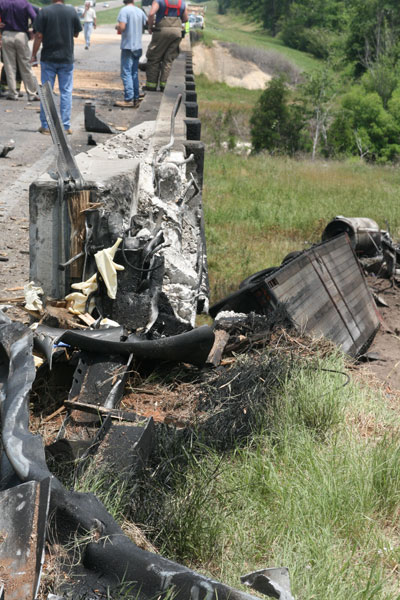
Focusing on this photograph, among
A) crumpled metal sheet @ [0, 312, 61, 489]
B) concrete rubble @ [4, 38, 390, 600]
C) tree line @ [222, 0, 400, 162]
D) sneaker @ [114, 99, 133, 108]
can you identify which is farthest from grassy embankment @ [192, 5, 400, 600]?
tree line @ [222, 0, 400, 162]

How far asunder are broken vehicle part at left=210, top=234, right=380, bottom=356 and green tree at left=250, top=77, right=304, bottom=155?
29.2m

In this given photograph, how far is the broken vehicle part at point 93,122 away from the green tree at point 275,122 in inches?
1022

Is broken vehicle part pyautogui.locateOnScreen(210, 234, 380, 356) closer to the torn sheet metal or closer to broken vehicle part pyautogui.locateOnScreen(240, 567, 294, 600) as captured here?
broken vehicle part pyautogui.locateOnScreen(240, 567, 294, 600)

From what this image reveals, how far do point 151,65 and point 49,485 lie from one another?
46.9 feet

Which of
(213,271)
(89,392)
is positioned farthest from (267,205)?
(89,392)

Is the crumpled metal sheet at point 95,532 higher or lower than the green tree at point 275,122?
higher

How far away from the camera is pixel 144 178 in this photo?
21.3 feet

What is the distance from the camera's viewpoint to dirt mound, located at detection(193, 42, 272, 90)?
2352 inches

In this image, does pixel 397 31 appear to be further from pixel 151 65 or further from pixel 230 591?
pixel 230 591

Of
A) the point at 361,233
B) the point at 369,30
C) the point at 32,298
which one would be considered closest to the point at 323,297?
the point at 361,233

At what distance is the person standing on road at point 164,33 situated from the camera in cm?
1495

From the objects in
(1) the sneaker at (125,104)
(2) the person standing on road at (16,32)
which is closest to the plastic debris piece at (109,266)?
(2) the person standing on road at (16,32)

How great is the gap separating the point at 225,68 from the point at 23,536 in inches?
2425

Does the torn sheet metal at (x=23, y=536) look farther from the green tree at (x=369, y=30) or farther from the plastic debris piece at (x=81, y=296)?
the green tree at (x=369, y=30)
